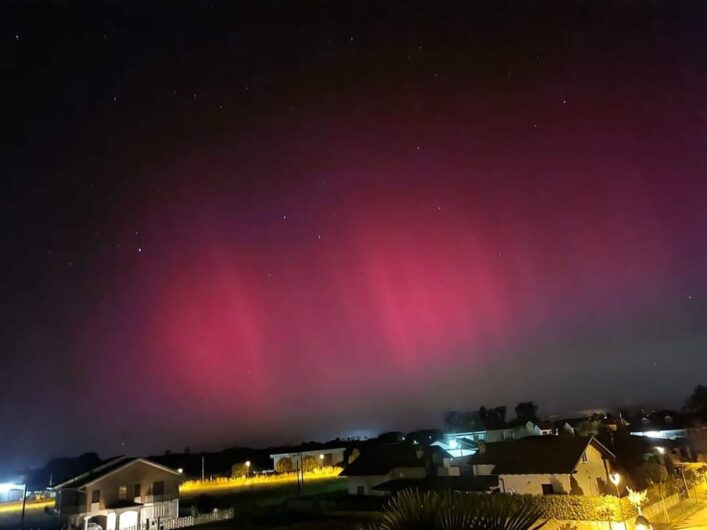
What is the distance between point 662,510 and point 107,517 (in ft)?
131

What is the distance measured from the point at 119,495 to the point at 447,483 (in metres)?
26.6

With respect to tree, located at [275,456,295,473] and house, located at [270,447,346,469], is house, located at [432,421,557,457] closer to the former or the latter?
house, located at [270,447,346,469]

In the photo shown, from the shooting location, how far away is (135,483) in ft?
152

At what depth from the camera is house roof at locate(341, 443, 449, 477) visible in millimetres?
55375

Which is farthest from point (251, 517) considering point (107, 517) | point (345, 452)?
point (345, 452)

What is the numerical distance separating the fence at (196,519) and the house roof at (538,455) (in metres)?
21.6

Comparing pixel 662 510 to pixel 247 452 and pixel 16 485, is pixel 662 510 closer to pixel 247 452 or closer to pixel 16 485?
pixel 16 485

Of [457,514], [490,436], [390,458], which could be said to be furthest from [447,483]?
[490,436]

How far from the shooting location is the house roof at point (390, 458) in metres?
55.4

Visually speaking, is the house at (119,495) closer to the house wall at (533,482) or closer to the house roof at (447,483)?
the house roof at (447,483)

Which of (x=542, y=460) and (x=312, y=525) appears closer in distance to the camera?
(x=312, y=525)

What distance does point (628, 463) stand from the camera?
48688mm

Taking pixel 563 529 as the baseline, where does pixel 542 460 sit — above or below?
above

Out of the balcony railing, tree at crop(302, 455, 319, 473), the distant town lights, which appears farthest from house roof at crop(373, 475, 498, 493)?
the distant town lights
